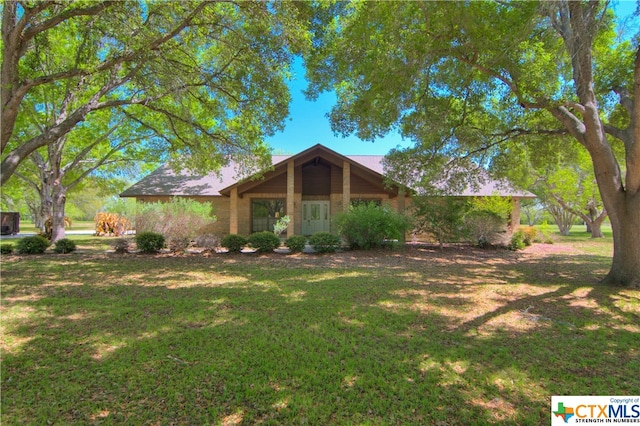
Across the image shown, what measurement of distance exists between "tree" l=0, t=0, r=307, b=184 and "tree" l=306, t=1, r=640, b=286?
1.67 metres

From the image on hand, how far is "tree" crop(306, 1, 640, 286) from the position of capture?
662 centimetres

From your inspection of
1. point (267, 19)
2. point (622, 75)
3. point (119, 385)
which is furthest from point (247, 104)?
point (622, 75)

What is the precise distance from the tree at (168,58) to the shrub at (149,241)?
3750mm

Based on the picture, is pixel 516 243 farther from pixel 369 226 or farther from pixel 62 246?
pixel 62 246

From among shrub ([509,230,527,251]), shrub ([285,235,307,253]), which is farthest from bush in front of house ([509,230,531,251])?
shrub ([285,235,307,253])

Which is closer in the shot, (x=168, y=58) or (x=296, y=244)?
(x=168, y=58)

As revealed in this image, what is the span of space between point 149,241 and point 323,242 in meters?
6.83

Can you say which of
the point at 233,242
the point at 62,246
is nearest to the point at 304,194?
the point at 233,242

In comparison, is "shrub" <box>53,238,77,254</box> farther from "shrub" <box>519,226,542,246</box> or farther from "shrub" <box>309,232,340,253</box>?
"shrub" <box>519,226,542,246</box>

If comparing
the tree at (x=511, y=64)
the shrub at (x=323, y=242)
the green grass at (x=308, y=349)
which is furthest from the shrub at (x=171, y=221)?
the tree at (x=511, y=64)

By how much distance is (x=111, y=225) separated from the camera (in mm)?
23672

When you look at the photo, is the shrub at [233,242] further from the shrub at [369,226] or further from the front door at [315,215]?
the front door at [315,215]

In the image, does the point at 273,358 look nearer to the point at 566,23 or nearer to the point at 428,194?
the point at 566,23

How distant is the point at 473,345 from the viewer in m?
4.09
